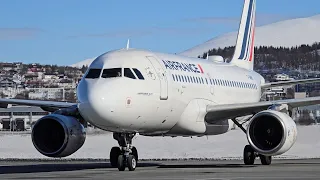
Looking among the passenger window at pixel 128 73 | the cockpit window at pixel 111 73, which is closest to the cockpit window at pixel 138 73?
the passenger window at pixel 128 73

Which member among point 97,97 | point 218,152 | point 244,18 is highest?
point 244,18

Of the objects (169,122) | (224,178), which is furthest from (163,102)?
(224,178)

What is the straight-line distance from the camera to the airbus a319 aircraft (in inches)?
990

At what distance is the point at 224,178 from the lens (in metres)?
21.3

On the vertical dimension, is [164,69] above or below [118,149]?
above

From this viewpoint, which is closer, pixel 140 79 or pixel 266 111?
pixel 140 79

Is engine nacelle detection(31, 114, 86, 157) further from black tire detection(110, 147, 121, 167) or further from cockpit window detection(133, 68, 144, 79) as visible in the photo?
cockpit window detection(133, 68, 144, 79)

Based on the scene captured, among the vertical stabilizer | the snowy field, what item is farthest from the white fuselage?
the snowy field

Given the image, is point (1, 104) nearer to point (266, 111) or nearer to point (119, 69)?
point (119, 69)

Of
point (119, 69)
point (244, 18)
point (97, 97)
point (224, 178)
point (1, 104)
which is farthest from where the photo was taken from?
point (244, 18)

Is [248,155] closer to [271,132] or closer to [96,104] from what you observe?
[271,132]

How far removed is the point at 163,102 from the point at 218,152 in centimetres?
1695

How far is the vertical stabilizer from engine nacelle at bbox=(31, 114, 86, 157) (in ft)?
46.7

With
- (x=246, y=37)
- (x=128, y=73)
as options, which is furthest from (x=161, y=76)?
Answer: (x=246, y=37)
